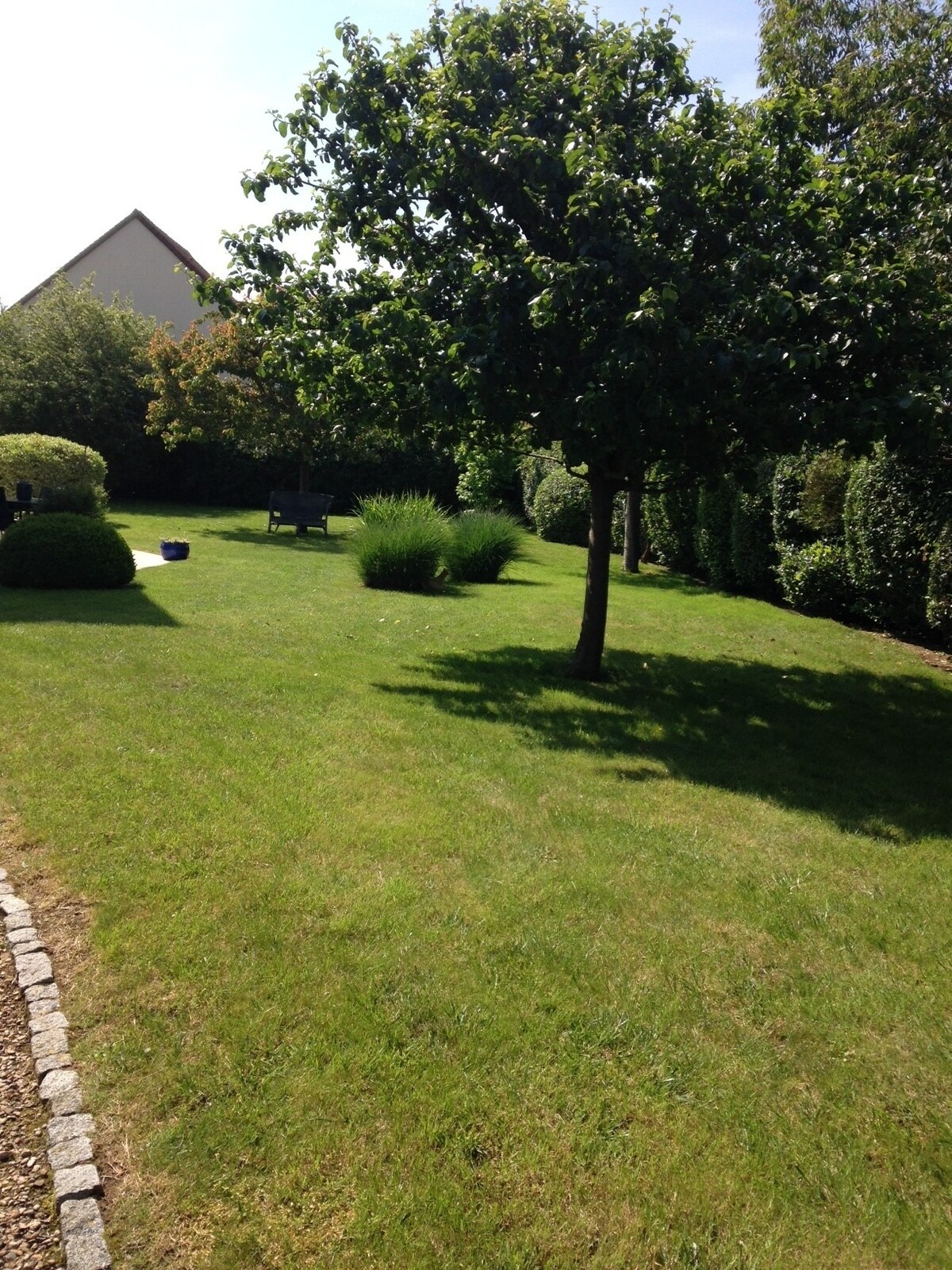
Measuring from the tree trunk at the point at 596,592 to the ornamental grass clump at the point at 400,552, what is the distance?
5.43 metres

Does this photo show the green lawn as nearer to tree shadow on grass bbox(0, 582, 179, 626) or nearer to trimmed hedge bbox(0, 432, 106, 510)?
tree shadow on grass bbox(0, 582, 179, 626)

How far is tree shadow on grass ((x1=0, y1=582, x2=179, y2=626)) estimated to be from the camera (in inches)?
364

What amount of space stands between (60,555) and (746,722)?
809 cm

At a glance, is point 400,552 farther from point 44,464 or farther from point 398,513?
point 44,464

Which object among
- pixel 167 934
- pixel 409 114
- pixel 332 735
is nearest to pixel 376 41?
pixel 409 114

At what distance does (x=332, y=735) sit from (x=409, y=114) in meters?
5.19

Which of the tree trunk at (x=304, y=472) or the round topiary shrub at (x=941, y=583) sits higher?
the tree trunk at (x=304, y=472)

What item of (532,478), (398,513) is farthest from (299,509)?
(398,513)

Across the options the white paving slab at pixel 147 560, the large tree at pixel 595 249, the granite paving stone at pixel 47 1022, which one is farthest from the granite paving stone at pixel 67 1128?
the white paving slab at pixel 147 560

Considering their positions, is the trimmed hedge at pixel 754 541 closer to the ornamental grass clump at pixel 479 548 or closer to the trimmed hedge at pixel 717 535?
the trimmed hedge at pixel 717 535

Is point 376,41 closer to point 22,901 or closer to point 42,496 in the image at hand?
point 22,901

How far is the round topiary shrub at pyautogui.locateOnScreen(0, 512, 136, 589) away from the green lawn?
155 inches

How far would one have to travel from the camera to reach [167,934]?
3.49 metres

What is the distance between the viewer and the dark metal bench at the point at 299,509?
2205cm
